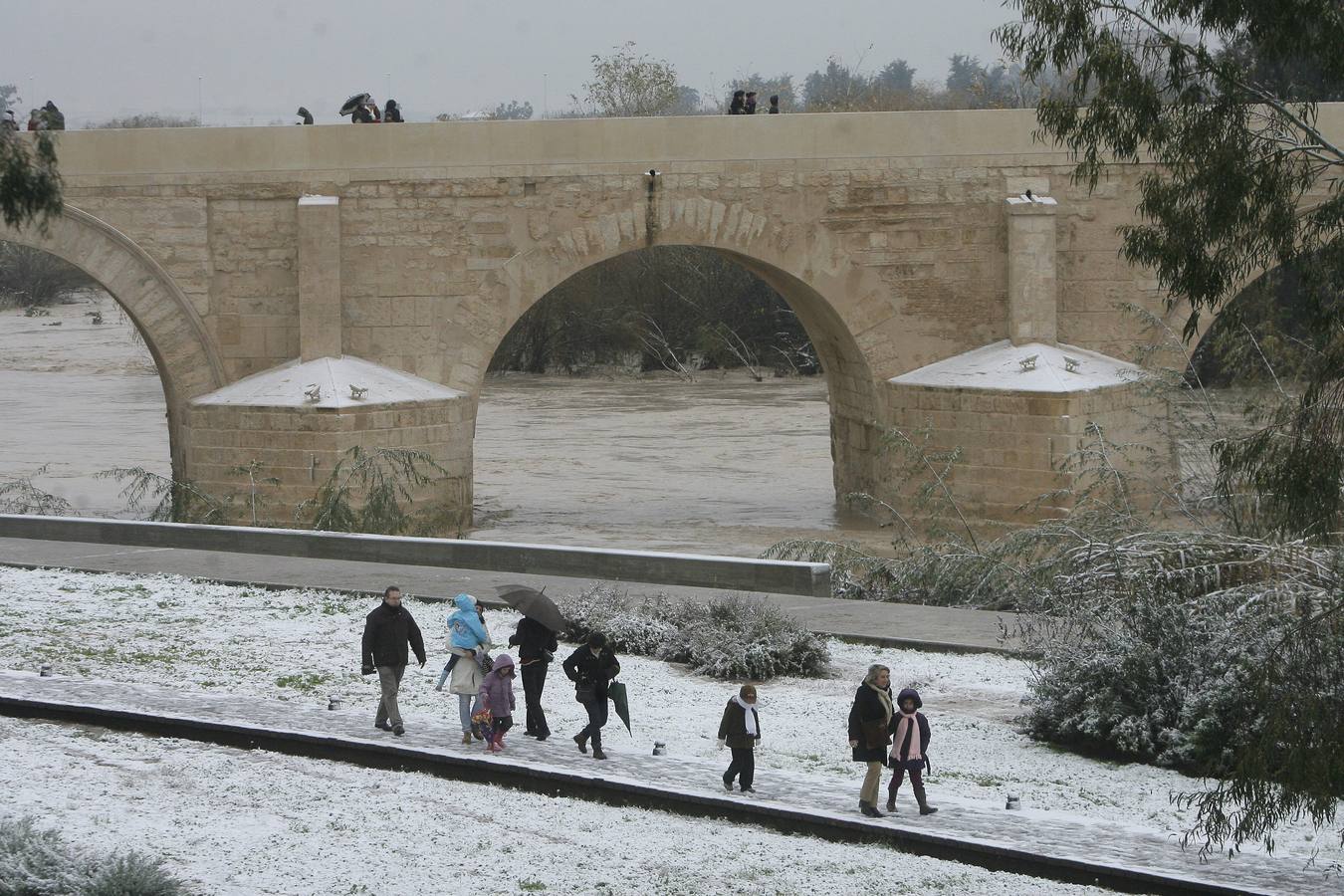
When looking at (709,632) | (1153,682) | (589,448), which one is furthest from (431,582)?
(589,448)

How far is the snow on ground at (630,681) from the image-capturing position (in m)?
8.89

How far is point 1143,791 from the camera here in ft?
28.9

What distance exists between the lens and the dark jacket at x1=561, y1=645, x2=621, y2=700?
29.7ft

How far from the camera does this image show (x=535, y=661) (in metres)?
9.34

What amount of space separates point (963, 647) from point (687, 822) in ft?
13.5

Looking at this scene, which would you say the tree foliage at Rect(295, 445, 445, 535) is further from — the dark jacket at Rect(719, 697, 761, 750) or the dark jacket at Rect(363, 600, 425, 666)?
the dark jacket at Rect(719, 697, 761, 750)

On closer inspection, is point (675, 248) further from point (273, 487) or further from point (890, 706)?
point (890, 706)

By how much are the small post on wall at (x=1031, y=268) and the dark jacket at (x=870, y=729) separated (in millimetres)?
11723

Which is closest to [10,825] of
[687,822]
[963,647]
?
[687,822]

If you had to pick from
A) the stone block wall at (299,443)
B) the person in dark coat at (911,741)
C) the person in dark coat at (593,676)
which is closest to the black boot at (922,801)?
the person in dark coat at (911,741)

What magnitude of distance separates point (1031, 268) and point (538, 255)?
552cm

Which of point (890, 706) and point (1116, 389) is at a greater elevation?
point (1116, 389)

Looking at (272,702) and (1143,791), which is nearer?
(1143,791)

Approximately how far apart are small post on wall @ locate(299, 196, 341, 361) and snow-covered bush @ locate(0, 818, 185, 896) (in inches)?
469
